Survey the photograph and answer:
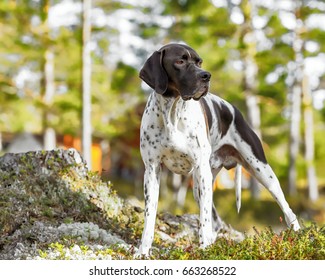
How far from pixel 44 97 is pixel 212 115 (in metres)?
19.3

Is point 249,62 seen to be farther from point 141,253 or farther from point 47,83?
point 141,253

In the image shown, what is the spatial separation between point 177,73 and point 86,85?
1766 cm

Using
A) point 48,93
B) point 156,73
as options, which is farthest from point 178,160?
point 48,93

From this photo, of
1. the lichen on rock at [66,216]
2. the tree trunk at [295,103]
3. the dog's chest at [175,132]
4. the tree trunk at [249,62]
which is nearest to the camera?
the dog's chest at [175,132]

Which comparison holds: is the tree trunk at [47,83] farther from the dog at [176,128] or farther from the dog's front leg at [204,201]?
the dog's front leg at [204,201]

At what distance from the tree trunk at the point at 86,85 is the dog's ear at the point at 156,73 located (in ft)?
52.9

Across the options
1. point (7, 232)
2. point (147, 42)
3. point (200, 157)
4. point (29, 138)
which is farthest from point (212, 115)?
point (29, 138)

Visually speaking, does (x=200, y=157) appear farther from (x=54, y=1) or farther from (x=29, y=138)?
(x=29, y=138)

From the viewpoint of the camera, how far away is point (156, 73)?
19.4 feet

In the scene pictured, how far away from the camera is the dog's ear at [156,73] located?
19.2ft

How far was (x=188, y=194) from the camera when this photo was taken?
90.1 ft

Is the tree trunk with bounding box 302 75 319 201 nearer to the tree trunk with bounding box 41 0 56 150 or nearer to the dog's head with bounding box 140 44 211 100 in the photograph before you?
the tree trunk with bounding box 41 0 56 150

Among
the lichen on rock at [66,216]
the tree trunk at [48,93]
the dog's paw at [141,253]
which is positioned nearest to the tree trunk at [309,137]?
the tree trunk at [48,93]

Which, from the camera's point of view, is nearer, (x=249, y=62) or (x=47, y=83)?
(x=249, y=62)
